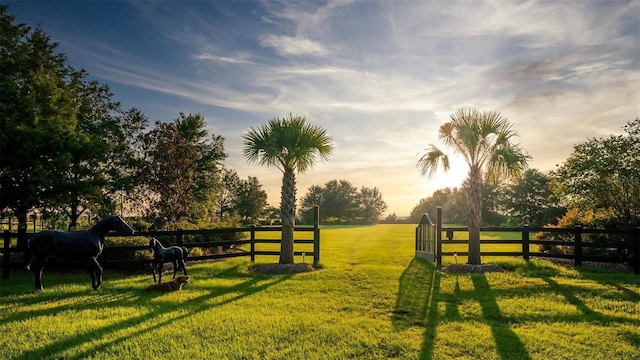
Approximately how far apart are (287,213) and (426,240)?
6.54 meters

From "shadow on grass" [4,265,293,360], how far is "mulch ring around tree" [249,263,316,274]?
0.68 m

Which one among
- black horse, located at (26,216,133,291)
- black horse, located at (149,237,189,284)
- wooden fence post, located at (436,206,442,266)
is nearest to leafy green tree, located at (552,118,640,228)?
wooden fence post, located at (436,206,442,266)

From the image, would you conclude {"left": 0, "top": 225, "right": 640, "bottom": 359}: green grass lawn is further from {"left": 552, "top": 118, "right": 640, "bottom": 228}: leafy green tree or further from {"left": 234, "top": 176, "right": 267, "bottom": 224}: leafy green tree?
{"left": 234, "top": 176, "right": 267, "bottom": 224}: leafy green tree

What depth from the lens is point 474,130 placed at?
13.3 metres

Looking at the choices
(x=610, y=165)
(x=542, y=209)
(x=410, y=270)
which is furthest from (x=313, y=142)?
(x=542, y=209)

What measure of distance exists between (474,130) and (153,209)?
697 inches

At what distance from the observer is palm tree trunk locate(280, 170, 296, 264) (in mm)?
13742

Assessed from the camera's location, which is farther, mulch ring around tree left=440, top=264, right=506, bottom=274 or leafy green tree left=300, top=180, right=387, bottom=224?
leafy green tree left=300, top=180, right=387, bottom=224

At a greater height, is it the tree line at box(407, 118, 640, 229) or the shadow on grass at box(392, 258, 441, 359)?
the tree line at box(407, 118, 640, 229)

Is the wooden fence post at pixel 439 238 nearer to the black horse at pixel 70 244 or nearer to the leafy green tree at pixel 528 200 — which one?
the black horse at pixel 70 244

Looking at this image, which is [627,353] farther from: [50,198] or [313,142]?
[50,198]

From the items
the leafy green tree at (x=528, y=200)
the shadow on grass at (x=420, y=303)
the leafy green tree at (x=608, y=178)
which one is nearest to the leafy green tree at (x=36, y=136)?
the shadow on grass at (x=420, y=303)

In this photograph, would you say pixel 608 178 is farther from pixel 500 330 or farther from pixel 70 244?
pixel 70 244

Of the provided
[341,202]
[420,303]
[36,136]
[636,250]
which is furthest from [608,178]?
[341,202]
